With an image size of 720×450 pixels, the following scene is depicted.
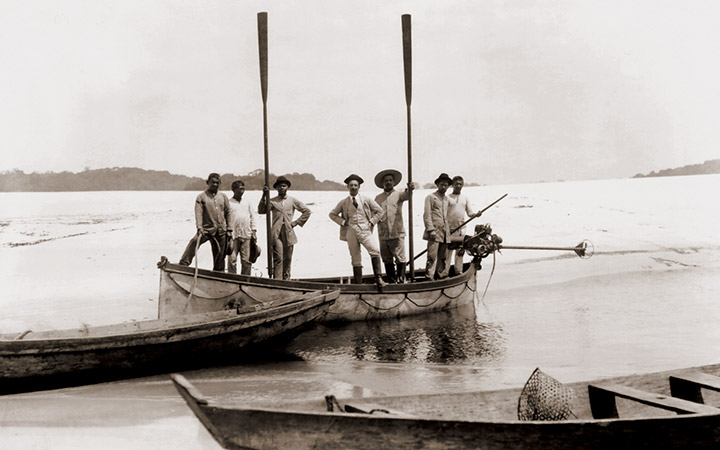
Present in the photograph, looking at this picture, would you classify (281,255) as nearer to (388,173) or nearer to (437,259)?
(388,173)

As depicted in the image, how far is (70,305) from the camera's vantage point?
13461mm

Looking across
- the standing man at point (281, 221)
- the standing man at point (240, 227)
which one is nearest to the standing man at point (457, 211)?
the standing man at point (281, 221)

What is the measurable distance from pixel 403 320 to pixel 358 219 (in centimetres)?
200

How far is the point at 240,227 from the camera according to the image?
12180mm

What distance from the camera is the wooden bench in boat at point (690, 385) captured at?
5.86m

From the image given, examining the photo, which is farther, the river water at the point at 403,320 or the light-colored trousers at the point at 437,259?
the light-colored trousers at the point at 437,259

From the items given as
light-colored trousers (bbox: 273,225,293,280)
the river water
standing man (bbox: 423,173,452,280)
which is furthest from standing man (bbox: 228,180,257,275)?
standing man (bbox: 423,173,452,280)

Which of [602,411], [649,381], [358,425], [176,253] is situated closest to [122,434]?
[358,425]

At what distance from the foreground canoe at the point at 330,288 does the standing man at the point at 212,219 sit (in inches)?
49.4

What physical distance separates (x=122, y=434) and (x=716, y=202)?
26.1m

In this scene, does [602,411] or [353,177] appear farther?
[353,177]

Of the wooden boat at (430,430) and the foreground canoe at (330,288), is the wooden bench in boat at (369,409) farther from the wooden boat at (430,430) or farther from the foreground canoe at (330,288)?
the foreground canoe at (330,288)

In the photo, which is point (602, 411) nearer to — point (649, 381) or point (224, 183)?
point (649, 381)

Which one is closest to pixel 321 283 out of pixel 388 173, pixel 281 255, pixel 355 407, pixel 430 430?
pixel 281 255
